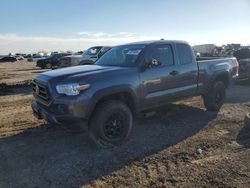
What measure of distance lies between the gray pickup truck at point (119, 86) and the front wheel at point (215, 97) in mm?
559

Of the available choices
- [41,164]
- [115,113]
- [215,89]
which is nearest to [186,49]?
[215,89]

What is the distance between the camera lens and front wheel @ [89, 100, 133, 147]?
5641mm

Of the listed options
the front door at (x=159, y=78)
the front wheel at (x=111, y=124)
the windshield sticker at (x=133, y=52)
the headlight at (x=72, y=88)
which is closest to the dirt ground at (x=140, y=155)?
the front wheel at (x=111, y=124)

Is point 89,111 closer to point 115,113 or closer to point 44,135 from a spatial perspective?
point 115,113

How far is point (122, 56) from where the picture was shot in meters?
6.85

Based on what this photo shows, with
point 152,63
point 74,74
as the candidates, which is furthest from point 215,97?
point 74,74

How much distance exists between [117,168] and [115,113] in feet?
3.85

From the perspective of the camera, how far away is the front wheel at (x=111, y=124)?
5641mm

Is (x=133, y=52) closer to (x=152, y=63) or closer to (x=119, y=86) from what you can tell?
(x=152, y=63)

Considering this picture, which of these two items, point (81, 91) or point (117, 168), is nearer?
point (117, 168)

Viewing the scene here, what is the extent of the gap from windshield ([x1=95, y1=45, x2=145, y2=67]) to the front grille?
1.56 metres

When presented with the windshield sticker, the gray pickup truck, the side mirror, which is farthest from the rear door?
the windshield sticker

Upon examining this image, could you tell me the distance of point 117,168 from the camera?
5.00m

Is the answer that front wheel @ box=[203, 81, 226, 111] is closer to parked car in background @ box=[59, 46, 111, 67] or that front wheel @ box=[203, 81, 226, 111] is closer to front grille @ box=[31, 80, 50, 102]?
front grille @ box=[31, 80, 50, 102]
